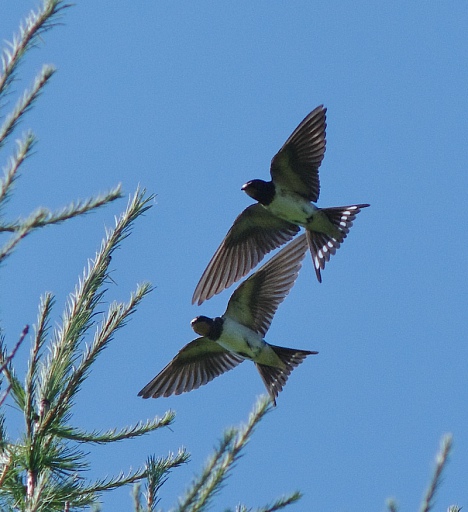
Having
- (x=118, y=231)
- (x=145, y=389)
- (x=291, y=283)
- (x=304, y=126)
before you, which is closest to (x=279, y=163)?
(x=304, y=126)

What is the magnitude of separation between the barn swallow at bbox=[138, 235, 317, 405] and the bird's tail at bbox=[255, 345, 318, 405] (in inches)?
6.0

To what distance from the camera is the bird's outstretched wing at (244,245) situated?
471 centimetres

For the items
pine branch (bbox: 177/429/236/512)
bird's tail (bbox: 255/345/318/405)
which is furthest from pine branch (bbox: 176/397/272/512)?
bird's tail (bbox: 255/345/318/405)

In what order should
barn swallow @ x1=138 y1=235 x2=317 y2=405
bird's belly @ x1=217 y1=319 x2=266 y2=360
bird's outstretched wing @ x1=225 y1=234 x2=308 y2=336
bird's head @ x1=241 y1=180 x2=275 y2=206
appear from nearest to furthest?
1. bird's belly @ x1=217 y1=319 x2=266 y2=360
2. barn swallow @ x1=138 y1=235 x2=317 y2=405
3. bird's outstretched wing @ x1=225 y1=234 x2=308 y2=336
4. bird's head @ x1=241 y1=180 x2=275 y2=206

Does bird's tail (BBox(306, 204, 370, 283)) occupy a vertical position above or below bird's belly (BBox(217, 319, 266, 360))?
above

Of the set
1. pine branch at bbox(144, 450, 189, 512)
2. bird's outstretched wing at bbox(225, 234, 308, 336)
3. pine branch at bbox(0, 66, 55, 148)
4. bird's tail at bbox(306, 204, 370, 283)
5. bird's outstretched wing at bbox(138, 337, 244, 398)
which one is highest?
bird's tail at bbox(306, 204, 370, 283)

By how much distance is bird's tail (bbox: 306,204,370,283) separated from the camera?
162 inches

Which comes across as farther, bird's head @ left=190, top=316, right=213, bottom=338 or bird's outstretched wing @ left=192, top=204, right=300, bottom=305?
bird's outstretched wing @ left=192, top=204, right=300, bottom=305

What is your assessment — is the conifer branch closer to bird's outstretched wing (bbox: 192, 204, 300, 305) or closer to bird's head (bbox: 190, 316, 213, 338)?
bird's head (bbox: 190, 316, 213, 338)

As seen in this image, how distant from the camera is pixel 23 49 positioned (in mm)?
1317

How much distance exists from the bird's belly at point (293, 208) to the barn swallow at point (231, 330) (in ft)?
Result: 0.60

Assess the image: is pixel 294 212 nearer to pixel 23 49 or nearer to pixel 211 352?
pixel 211 352

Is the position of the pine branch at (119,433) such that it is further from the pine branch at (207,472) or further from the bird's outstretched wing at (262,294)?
the bird's outstretched wing at (262,294)

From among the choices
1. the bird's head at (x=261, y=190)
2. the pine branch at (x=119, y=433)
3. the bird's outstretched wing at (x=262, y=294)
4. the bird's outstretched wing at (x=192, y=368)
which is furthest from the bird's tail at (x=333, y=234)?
the pine branch at (x=119, y=433)
